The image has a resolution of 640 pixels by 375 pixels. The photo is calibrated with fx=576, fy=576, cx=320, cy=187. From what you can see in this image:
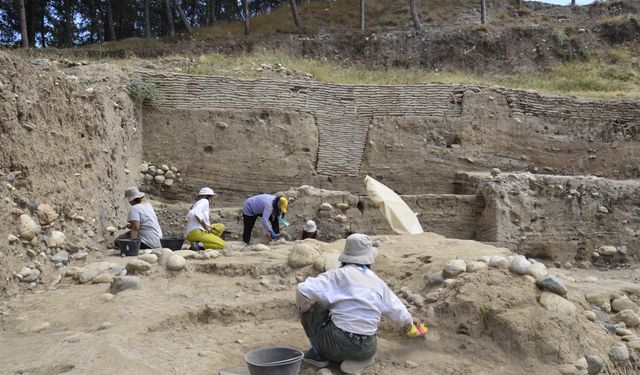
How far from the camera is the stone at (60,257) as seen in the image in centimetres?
550

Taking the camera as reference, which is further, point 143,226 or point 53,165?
point 143,226

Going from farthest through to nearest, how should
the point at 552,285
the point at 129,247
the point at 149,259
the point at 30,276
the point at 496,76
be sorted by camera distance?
the point at 496,76 → the point at 129,247 → the point at 149,259 → the point at 30,276 → the point at 552,285

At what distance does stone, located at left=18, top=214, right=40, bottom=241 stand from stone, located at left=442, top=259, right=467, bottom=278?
3.64 meters

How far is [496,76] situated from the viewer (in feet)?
62.9

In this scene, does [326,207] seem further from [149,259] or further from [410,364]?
[410,364]

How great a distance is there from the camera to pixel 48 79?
657cm

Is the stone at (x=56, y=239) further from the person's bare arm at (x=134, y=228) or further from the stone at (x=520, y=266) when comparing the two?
the stone at (x=520, y=266)

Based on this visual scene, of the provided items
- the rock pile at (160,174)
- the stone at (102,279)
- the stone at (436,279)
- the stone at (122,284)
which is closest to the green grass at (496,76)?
the rock pile at (160,174)

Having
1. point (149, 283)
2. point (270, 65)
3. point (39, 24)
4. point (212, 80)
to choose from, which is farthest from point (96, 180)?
point (39, 24)

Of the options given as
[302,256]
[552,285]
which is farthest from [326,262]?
[552,285]

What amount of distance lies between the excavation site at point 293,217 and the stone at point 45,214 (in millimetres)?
19

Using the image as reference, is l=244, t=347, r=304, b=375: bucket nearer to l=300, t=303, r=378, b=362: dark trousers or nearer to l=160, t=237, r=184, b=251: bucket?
l=300, t=303, r=378, b=362: dark trousers

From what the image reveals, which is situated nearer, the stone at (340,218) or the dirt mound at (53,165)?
the dirt mound at (53,165)

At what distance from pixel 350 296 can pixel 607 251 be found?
7926 mm
